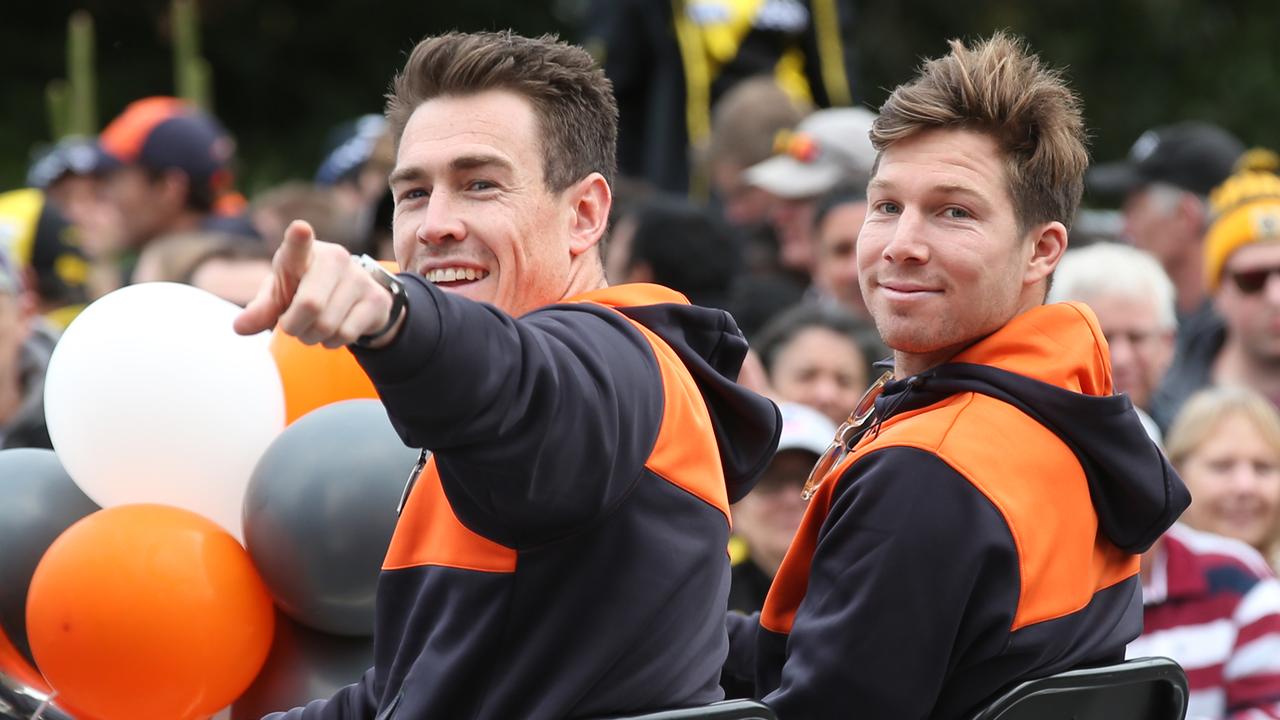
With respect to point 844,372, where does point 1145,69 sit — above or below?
above

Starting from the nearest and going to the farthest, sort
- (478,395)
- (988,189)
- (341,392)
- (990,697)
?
(478,395)
(990,697)
(988,189)
(341,392)

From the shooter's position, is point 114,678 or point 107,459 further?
point 107,459

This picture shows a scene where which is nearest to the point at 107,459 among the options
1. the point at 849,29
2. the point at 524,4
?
the point at 849,29

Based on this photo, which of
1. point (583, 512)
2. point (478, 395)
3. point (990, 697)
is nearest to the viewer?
point (478, 395)

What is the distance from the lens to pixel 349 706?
2.69 m

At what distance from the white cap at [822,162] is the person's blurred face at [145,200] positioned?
2.76m

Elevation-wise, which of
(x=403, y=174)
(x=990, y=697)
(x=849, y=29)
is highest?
(x=849, y=29)

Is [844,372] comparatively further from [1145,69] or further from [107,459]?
[1145,69]

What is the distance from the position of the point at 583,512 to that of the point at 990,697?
2.38 feet

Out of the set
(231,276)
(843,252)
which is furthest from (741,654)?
(843,252)

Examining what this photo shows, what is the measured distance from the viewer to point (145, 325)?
3227mm

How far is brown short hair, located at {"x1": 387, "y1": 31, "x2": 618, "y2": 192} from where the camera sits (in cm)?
A: 269

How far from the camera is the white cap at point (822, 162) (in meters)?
6.82

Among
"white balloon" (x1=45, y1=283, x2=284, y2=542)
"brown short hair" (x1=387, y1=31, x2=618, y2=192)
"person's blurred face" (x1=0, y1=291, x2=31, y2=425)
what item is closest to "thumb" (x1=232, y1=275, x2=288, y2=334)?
"brown short hair" (x1=387, y1=31, x2=618, y2=192)
